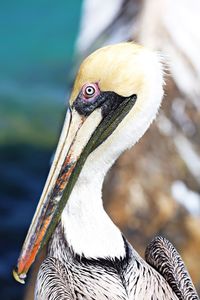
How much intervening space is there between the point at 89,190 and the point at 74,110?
274 mm

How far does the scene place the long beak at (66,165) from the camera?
2.94 meters

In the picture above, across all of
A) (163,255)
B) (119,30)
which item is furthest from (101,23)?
(163,255)

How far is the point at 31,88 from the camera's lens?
5.56 metres

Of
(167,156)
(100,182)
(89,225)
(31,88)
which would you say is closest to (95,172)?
(100,182)

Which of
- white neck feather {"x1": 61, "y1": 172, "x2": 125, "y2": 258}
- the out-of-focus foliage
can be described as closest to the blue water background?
the out-of-focus foliage

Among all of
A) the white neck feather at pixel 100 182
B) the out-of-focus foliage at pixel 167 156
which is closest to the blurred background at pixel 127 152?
the out-of-focus foliage at pixel 167 156

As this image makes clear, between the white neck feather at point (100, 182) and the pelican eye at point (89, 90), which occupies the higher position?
the pelican eye at point (89, 90)

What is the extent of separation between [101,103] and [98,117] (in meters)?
0.05

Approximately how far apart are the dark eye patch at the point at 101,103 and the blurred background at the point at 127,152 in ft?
4.84

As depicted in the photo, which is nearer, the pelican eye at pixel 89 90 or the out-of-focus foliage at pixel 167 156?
the pelican eye at pixel 89 90

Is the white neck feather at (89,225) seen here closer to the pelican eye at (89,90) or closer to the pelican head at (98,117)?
the pelican head at (98,117)

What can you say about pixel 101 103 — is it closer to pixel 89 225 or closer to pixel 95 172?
pixel 95 172

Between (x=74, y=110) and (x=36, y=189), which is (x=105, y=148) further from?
(x=36, y=189)

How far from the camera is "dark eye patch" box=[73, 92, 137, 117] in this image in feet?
9.61
